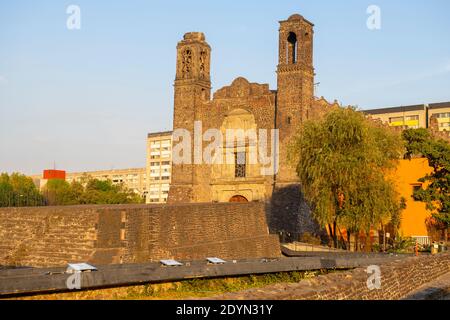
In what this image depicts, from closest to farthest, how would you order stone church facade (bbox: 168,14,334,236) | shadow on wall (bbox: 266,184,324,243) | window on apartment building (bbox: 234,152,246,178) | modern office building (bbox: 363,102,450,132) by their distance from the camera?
shadow on wall (bbox: 266,184,324,243) < stone church facade (bbox: 168,14,334,236) < window on apartment building (bbox: 234,152,246,178) < modern office building (bbox: 363,102,450,132)

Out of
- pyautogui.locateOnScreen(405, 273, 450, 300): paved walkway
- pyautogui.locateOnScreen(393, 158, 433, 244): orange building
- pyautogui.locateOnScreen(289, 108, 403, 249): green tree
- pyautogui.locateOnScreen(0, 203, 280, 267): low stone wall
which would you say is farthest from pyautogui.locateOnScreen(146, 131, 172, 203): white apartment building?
pyautogui.locateOnScreen(405, 273, 450, 300): paved walkway

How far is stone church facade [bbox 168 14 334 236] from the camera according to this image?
38.5 metres

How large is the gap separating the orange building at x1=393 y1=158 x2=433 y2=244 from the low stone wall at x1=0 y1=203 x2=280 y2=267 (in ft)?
57.1

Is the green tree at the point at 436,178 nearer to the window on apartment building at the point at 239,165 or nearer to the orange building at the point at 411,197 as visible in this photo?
the orange building at the point at 411,197

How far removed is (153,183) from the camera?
421 ft

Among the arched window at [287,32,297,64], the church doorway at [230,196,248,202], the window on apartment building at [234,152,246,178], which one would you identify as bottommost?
the church doorway at [230,196,248,202]

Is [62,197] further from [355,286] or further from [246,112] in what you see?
[355,286]

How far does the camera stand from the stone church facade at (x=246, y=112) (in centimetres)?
3847

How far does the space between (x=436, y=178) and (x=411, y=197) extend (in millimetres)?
2744

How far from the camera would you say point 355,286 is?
10648 mm

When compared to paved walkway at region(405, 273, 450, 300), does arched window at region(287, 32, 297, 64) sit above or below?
above

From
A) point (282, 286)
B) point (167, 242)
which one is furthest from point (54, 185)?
point (282, 286)

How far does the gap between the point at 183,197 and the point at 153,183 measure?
287 feet

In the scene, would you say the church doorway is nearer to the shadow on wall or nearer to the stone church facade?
the stone church facade
